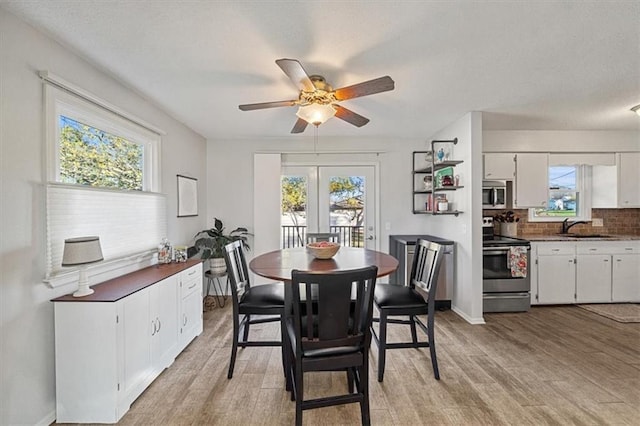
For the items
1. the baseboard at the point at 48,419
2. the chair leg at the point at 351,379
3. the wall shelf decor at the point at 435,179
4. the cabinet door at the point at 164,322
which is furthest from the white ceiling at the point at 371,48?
the baseboard at the point at 48,419

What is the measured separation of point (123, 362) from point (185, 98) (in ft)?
7.64

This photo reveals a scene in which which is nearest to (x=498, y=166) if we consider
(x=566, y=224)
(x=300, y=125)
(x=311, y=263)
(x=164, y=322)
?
(x=566, y=224)

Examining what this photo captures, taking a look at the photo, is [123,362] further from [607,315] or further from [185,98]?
[607,315]

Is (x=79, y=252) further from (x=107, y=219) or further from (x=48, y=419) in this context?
(x=48, y=419)

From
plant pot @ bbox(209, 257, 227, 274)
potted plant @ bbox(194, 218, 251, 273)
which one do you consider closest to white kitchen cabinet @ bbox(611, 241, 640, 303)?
potted plant @ bbox(194, 218, 251, 273)

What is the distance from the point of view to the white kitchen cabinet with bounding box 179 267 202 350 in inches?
109

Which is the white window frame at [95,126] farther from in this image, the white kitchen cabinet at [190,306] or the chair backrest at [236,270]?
the chair backrest at [236,270]

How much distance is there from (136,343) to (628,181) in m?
6.25

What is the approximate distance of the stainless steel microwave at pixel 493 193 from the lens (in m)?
4.02

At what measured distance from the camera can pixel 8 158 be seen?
163 centimetres

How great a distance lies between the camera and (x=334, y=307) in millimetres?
1633

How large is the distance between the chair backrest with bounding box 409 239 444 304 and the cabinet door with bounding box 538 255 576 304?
234cm

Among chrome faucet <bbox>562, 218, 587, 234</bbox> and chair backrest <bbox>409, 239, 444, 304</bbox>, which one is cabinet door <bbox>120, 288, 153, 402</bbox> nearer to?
chair backrest <bbox>409, 239, 444, 304</bbox>

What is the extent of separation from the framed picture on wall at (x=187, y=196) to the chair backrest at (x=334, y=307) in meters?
2.67
